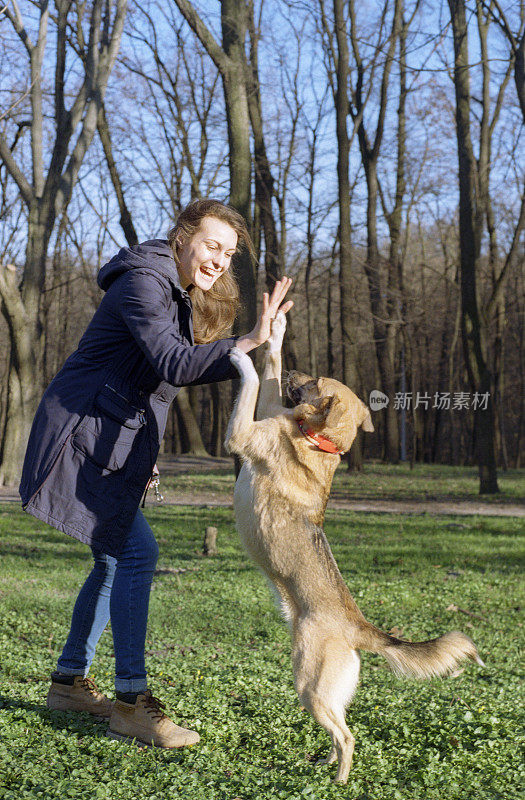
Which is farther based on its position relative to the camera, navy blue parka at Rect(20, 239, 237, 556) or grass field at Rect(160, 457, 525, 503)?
grass field at Rect(160, 457, 525, 503)

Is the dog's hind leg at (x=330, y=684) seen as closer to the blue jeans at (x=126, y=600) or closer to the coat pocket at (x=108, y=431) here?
the blue jeans at (x=126, y=600)

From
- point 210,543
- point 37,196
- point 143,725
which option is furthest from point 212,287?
point 37,196

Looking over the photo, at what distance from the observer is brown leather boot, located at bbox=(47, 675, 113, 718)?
358 cm

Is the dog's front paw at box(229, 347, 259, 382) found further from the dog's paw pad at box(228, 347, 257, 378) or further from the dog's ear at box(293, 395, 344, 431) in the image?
the dog's ear at box(293, 395, 344, 431)

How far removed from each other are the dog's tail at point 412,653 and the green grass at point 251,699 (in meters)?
0.45

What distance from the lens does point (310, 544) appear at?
338 centimetres

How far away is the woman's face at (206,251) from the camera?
3316 mm

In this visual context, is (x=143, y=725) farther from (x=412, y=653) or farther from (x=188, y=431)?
(x=188, y=431)

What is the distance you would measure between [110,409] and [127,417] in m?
0.09

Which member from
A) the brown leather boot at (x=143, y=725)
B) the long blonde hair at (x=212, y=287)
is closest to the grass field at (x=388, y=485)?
the long blonde hair at (x=212, y=287)

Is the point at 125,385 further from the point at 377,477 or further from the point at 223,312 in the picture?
the point at 377,477

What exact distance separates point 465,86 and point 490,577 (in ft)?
38.1

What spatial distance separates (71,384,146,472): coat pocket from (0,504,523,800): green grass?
128cm

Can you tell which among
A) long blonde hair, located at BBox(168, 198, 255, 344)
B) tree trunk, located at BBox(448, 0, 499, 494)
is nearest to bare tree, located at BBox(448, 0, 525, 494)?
tree trunk, located at BBox(448, 0, 499, 494)
